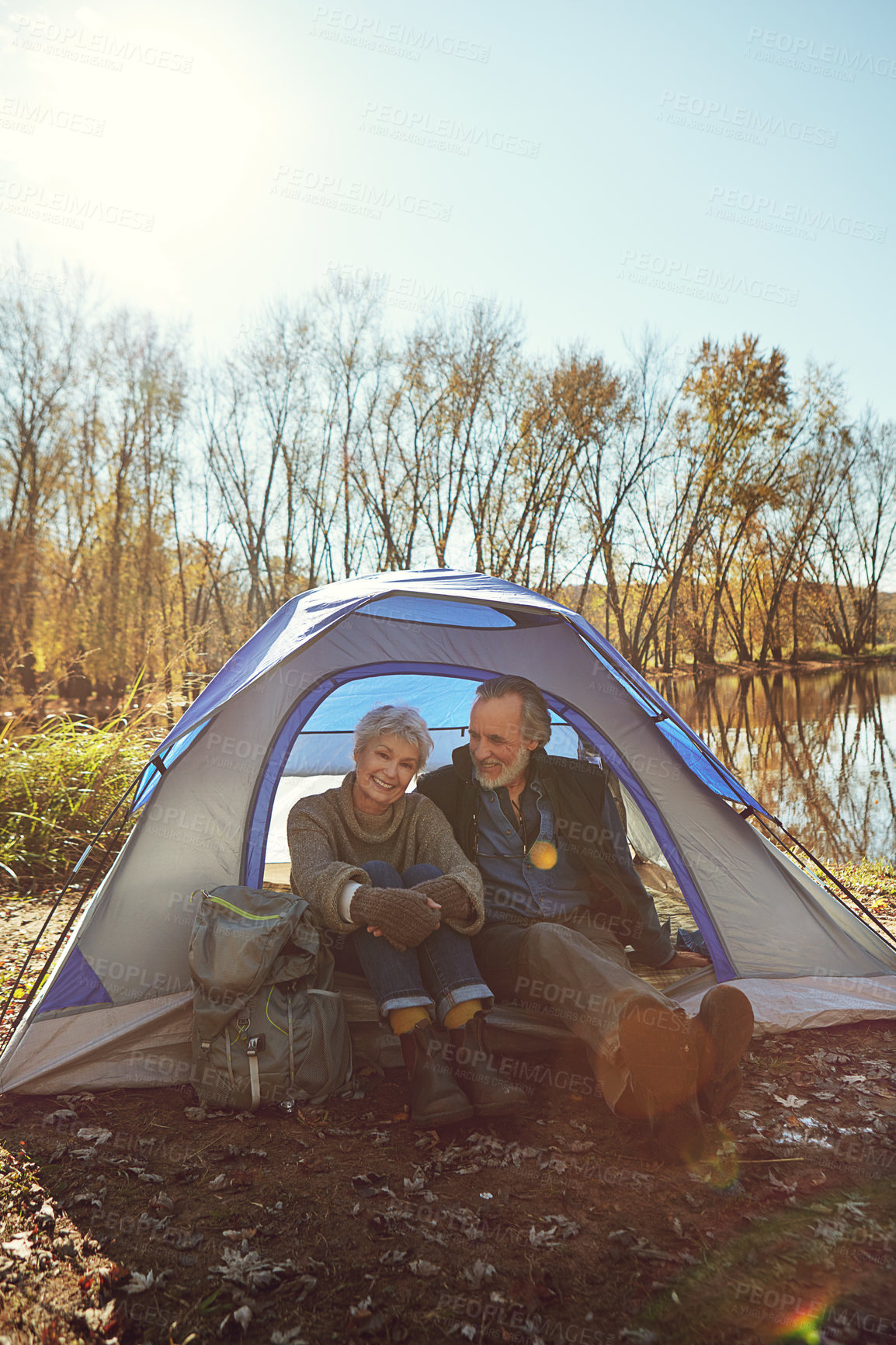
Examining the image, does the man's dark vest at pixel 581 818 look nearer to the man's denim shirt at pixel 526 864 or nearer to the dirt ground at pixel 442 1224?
the man's denim shirt at pixel 526 864

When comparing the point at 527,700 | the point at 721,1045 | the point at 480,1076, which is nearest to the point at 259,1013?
the point at 480,1076

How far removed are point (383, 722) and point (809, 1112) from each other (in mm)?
2050

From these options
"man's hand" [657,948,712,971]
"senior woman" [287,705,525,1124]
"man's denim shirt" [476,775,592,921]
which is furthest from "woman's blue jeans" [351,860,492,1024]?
"man's hand" [657,948,712,971]

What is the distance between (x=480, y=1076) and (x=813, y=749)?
1328 cm

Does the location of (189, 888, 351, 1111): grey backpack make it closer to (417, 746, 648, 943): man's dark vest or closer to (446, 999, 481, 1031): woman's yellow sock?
(446, 999, 481, 1031): woman's yellow sock

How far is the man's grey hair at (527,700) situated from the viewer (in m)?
3.43

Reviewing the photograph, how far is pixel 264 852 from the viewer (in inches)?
145

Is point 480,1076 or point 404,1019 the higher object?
point 404,1019

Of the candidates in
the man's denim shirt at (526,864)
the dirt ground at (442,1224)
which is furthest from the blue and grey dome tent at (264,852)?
the man's denim shirt at (526,864)

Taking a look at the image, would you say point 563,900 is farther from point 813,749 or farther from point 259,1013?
point 813,749

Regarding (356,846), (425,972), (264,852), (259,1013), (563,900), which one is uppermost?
(356,846)

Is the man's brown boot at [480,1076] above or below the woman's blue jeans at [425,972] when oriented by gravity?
below

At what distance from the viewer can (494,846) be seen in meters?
3.36

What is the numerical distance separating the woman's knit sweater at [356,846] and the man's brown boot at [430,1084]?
378mm
